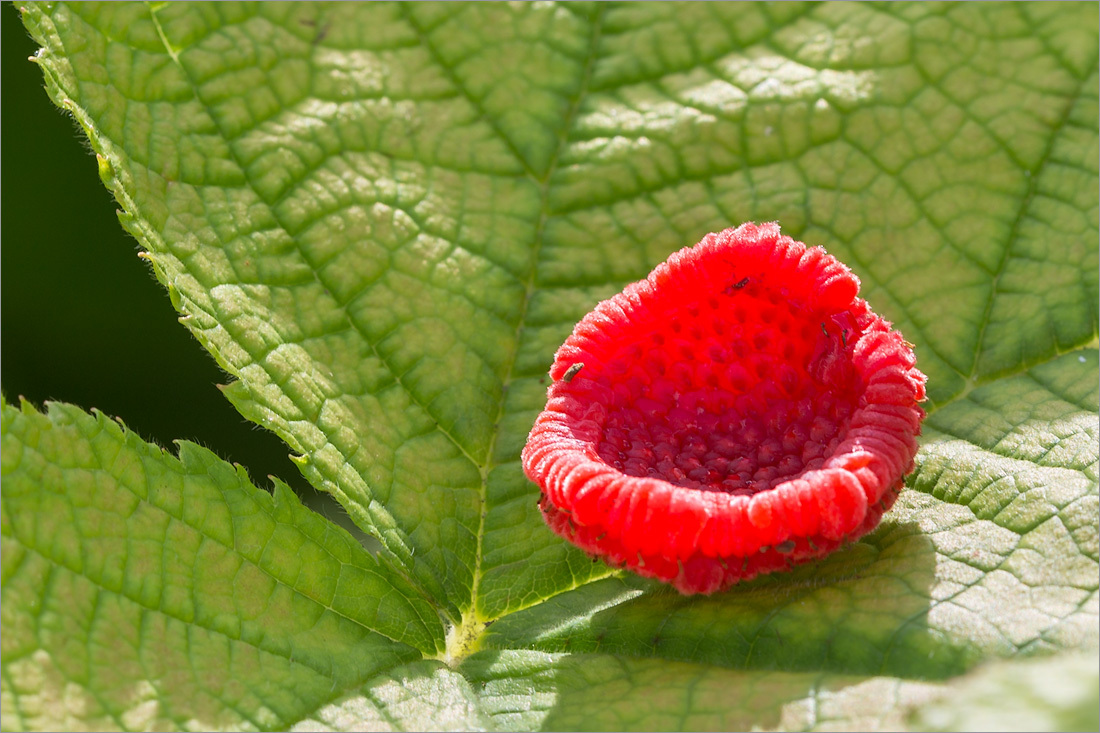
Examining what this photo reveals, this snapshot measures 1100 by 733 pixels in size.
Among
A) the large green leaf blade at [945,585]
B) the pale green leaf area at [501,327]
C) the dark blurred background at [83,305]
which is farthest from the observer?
the dark blurred background at [83,305]

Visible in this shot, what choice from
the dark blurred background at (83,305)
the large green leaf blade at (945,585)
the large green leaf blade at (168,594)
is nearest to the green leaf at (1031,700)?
the large green leaf blade at (945,585)

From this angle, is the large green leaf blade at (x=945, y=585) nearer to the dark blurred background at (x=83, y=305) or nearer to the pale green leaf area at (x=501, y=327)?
the pale green leaf area at (x=501, y=327)

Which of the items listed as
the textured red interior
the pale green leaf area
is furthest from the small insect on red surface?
the pale green leaf area

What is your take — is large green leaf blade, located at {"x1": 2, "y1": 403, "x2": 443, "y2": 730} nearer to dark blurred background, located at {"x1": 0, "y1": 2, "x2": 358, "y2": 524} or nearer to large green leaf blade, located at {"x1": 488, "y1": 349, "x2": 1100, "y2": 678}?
large green leaf blade, located at {"x1": 488, "y1": 349, "x2": 1100, "y2": 678}

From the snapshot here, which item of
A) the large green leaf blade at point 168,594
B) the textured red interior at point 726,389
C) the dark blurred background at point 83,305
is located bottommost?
the large green leaf blade at point 168,594

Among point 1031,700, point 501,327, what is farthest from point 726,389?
point 1031,700

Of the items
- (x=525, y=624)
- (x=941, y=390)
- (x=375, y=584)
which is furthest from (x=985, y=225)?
(x=375, y=584)
